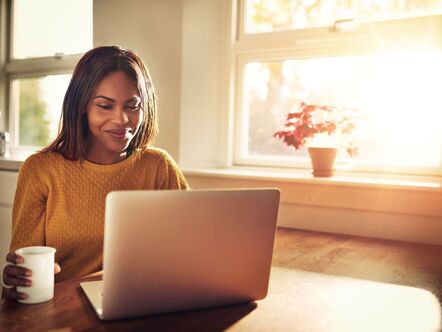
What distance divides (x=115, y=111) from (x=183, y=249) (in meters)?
0.60

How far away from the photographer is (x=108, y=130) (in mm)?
1296

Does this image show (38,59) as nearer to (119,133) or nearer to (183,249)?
(119,133)

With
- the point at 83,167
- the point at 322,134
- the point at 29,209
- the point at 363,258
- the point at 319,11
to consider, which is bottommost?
the point at 363,258

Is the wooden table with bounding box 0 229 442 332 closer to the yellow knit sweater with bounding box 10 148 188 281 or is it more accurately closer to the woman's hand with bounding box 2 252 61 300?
the woman's hand with bounding box 2 252 61 300

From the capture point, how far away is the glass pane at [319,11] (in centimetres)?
193

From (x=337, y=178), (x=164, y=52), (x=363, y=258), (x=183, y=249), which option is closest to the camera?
(x=183, y=249)

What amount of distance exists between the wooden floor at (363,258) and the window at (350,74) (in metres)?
0.46

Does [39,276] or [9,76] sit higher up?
[9,76]

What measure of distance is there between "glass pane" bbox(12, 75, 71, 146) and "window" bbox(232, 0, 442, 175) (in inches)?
51.8

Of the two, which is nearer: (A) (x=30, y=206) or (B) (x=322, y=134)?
(A) (x=30, y=206)

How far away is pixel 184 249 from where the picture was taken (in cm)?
80

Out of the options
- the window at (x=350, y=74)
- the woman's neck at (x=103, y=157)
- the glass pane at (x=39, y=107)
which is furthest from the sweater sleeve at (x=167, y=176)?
the glass pane at (x=39, y=107)

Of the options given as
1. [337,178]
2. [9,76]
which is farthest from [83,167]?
[9,76]

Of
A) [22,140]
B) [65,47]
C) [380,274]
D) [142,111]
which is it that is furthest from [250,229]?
[22,140]
